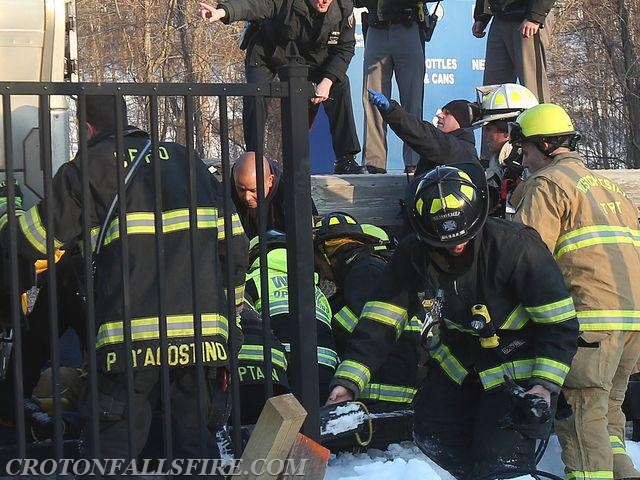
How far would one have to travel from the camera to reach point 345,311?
5277mm

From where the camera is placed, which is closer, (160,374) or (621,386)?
(160,374)

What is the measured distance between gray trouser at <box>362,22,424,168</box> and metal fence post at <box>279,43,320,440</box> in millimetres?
3957

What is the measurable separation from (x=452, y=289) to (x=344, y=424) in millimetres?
745

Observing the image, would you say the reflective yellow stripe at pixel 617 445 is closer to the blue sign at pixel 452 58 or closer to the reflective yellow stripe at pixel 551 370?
the reflective yellow stripe at pixel 551 370

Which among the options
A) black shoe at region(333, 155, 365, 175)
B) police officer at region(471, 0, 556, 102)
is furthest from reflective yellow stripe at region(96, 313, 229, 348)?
police officer at region(471, 0, 556, 102)

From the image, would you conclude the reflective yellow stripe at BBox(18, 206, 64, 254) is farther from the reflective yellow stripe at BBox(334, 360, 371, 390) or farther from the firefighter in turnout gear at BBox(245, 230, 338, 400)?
the firefighter in turnout gear at BBox(245, 230, 338, 400)

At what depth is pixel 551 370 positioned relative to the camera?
153 inches

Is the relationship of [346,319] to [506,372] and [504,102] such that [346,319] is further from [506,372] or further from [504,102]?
[504,102]

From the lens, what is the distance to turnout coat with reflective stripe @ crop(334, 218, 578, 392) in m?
3.92

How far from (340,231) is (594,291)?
163cm

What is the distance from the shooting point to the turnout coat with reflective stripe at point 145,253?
11.1 feet

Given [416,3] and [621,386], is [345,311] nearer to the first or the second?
[621,386]

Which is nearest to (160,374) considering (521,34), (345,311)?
(345,311)

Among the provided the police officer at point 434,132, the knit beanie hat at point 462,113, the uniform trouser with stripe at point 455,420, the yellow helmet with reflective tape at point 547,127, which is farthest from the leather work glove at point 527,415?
the knit beanie hat at point 462,113
